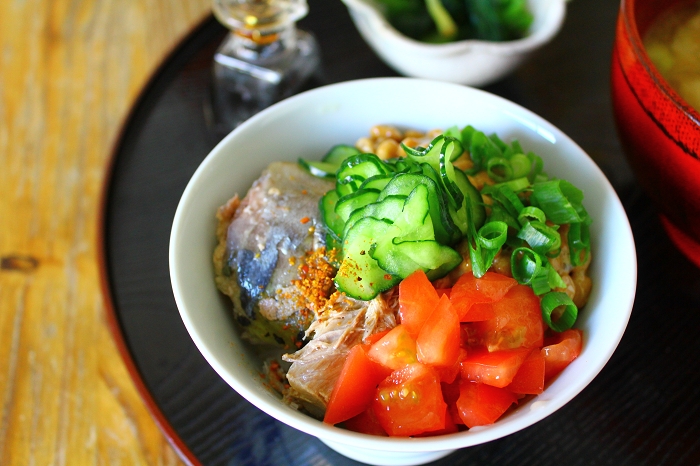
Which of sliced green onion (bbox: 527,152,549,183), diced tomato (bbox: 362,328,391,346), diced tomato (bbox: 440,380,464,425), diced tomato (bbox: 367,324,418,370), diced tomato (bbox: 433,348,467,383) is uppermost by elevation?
sliced green onion (bbox: 527,152,549,183)

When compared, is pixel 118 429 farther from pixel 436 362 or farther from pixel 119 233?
pixel 436 362

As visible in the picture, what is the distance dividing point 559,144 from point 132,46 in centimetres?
197

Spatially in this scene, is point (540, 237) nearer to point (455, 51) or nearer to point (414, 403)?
point (414, 403)

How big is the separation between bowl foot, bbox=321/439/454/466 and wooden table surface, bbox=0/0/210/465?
528 mm

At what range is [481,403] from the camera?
133cm

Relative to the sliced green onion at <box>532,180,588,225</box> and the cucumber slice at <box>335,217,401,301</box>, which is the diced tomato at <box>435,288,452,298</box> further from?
the sliced green onion at <box>532,180,588,225</box>

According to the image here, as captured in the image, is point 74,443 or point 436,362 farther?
point 74,443

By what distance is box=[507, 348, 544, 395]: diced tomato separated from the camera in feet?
4.52

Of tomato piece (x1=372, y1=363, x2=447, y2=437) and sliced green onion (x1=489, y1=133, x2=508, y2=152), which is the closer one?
tomato piece (x1=372, y1=363, x2=447, y2=437)

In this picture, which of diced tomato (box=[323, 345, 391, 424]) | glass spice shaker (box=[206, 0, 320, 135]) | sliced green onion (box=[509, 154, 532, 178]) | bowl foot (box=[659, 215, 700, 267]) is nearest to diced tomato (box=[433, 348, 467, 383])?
diced tomato (box=[323, 345, 391, 424])

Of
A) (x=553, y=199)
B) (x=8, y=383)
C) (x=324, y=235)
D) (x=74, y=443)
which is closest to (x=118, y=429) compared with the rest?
(x=74, y=443)

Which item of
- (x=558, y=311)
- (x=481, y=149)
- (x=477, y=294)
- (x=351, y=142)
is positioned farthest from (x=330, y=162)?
(x=558, y=311)

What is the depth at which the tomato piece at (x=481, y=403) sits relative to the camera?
1.32 metres

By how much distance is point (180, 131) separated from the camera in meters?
2.29
